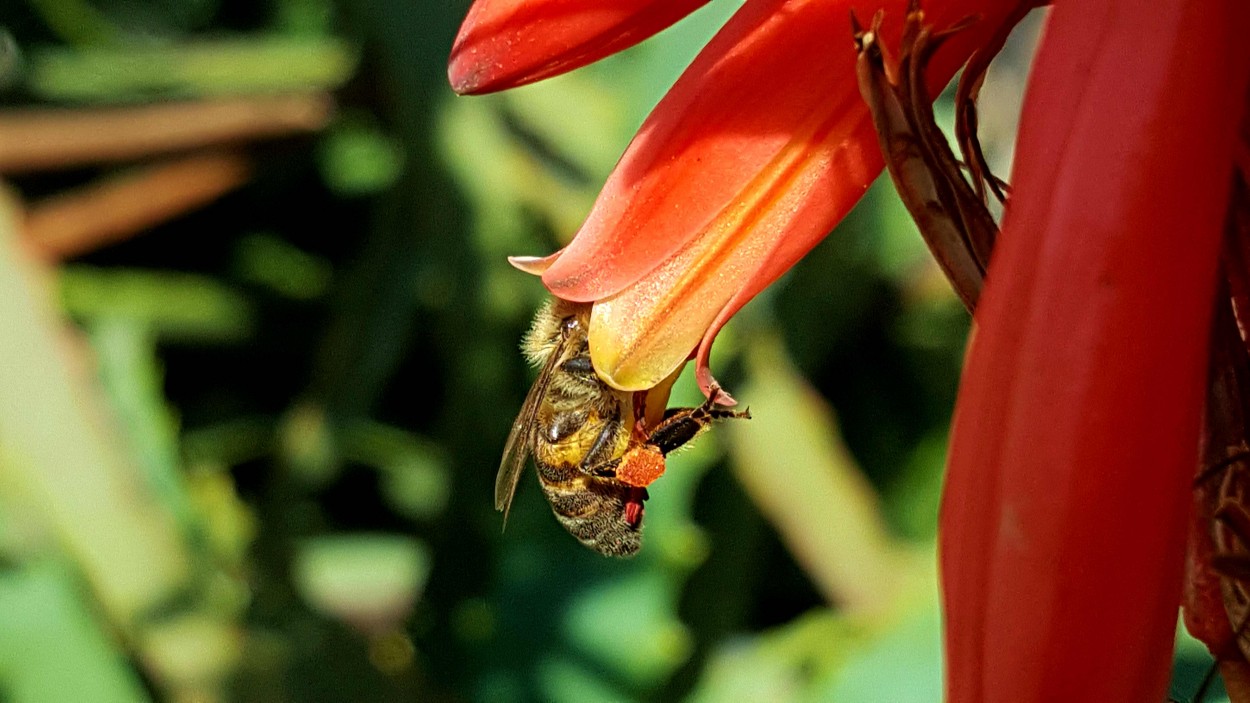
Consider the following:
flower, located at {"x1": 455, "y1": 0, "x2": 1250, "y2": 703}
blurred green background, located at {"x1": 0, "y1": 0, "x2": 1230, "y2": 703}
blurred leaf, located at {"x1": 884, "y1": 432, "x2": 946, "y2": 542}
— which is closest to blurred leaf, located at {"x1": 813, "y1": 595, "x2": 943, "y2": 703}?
blurred green background, located at {"x1": 0, "y1": 0, "x2": 1230, "y2": 703}

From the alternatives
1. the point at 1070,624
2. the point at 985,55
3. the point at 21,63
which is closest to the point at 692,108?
the point at 985,55

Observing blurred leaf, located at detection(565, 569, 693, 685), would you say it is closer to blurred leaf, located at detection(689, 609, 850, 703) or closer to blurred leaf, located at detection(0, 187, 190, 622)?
blurred leaf, located at detection(689, 609, 850, 703)

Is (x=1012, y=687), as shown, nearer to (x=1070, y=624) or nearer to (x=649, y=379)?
(x=1070, y=624)

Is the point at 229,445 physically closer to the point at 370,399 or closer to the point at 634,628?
the point at 370,399

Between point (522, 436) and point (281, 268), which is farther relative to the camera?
Answer: point (281, 268)

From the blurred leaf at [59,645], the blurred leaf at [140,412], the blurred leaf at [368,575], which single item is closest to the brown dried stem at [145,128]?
the blurred leaf at [140,412]

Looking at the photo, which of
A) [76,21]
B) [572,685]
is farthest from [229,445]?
[572,685]

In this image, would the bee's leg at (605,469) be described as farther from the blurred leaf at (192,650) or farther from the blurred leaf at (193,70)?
the blurred leaf at (193,70)
